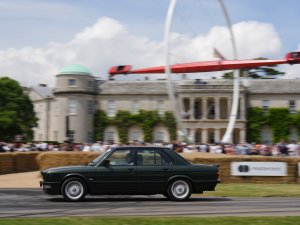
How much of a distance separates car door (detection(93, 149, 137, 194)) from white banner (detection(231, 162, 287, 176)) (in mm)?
9083

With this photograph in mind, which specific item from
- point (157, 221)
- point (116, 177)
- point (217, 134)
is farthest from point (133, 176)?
point (217, 134)

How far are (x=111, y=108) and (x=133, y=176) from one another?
190 feet

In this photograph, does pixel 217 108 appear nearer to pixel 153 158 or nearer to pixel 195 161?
pixel 195 161

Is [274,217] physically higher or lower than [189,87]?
lower

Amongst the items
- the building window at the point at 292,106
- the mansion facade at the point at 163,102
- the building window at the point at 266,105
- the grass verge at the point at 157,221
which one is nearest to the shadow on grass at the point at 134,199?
the grass verge at the point at 157,221

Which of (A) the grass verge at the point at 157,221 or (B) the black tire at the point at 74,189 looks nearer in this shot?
(A) the grass verge at the point at 157,221

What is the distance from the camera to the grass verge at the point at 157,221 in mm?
10141

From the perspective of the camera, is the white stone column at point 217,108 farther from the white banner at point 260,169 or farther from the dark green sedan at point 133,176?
the dark green sedan at point 133,176

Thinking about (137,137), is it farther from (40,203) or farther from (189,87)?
(40,203)

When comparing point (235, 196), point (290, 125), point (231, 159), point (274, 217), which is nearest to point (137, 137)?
point (290, 125)

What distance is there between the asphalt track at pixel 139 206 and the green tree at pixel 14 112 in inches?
2025

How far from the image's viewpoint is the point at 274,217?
11.2 meters

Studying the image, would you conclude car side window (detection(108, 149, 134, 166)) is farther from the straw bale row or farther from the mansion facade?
the mansion facade

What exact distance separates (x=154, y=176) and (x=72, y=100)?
57535mm
